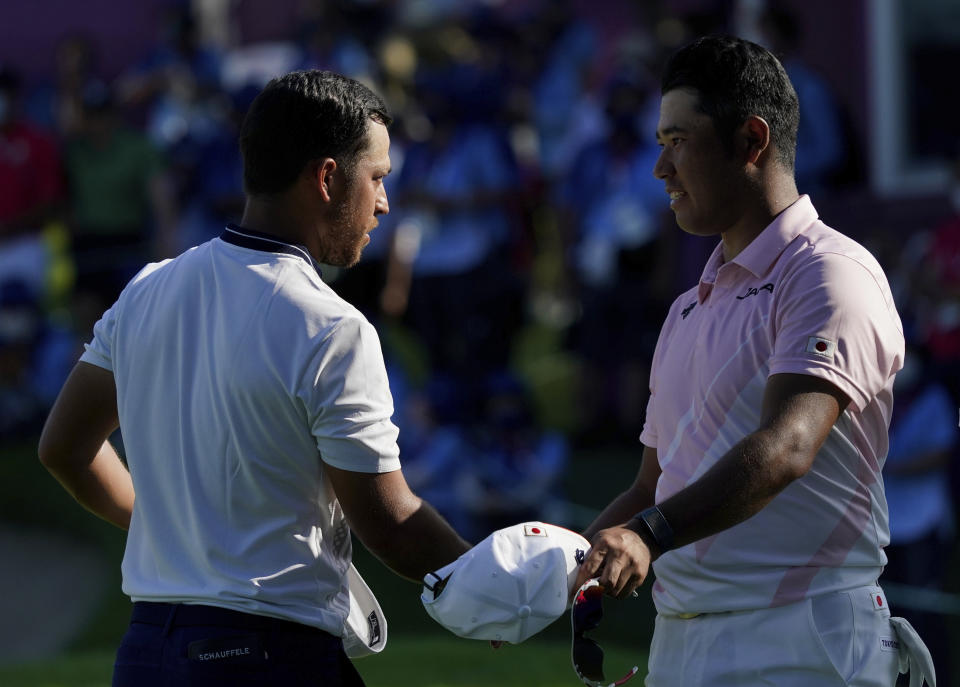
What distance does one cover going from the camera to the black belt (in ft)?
9.61

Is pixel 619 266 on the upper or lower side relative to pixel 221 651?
lower

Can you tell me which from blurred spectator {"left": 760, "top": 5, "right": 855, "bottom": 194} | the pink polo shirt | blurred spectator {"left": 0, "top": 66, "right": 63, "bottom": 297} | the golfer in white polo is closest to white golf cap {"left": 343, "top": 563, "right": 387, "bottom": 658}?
the golfer in white polo

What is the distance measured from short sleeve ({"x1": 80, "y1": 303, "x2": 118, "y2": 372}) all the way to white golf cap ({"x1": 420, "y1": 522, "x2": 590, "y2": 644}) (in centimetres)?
Result: 89

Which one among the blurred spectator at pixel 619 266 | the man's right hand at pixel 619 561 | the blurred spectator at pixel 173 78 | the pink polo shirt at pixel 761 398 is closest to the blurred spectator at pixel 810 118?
the blurred spectator at pixel 619 266

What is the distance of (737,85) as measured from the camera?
3.21 metres

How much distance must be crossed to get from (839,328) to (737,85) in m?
0.62

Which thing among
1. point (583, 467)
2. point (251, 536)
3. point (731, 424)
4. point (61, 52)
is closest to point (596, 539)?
point (731, 424)

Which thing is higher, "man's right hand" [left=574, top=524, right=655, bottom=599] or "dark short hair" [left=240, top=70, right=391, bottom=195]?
"dark short hair" [left=240, top=70, right=391, bottom=195]

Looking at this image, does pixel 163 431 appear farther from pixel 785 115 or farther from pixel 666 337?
pixel 785 115

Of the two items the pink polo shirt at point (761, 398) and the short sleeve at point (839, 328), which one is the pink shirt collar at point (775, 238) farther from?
the short sleeve at point (839, 328)

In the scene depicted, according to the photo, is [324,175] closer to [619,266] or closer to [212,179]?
[619,266]

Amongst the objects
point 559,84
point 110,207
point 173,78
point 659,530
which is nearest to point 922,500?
point 659,530

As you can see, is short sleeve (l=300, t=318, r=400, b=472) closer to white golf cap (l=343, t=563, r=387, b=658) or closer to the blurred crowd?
white golf cap (l=343, t=563, r=387, b=658)

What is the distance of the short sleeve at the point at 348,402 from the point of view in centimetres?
289
